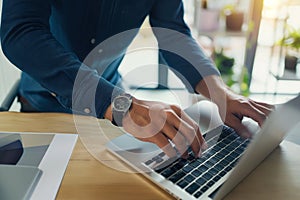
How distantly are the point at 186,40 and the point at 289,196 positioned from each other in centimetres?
55

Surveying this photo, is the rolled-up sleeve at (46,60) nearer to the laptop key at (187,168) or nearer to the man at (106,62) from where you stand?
the man at (106,62)

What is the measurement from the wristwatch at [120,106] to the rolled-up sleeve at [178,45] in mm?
309

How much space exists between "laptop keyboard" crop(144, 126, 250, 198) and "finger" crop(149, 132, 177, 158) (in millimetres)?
17

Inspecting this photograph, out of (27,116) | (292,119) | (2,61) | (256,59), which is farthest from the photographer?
(256,59)

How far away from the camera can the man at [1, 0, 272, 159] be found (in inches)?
25.4

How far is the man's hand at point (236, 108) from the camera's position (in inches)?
29.2

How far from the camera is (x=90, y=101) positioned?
67cm

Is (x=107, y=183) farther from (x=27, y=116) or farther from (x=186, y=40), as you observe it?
(x=186, y=40)

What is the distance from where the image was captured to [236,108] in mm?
771

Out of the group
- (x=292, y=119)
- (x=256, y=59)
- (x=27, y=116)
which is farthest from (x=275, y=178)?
(x=256, y=59)

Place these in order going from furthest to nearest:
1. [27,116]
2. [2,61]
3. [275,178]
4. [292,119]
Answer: [2,61]
[27,116]
[275,178]
[292,119]

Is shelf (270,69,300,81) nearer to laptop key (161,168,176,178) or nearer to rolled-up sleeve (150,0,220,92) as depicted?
rolled-up sleeve (150,0,220,92)

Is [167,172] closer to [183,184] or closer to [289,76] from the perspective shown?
[183,184]

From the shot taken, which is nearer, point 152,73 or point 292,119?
point 292,119
